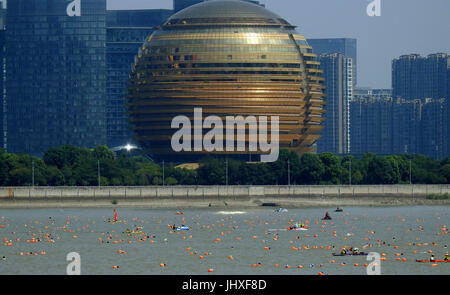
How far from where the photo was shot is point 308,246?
145250 millimetres

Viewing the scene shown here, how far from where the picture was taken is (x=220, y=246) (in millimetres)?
147250

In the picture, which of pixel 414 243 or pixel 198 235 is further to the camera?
pixel 198 235

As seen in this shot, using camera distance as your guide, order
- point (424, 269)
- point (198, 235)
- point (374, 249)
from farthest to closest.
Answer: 1. point (198, 235)
2. point (374, 249)
3. point (424, 269)

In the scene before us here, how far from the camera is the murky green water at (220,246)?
122125 mm

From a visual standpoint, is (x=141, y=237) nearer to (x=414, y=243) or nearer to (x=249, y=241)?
(x=249, y=241)

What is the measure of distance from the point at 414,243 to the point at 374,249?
10.6 m

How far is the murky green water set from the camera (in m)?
122
